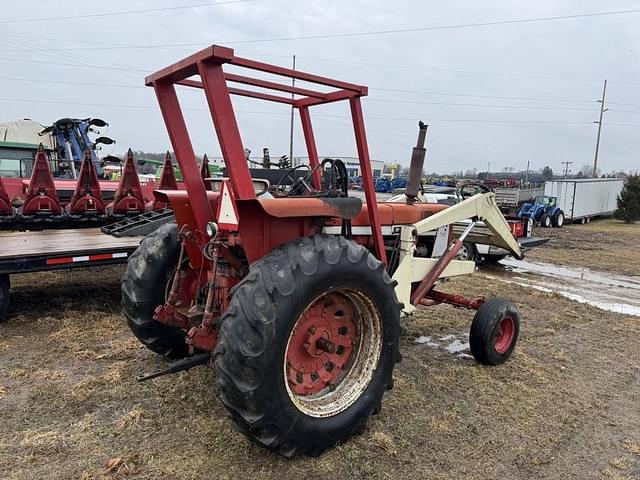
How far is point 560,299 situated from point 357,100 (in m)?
5.57

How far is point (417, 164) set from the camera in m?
4.14

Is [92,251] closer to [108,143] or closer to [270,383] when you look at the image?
[270,383]

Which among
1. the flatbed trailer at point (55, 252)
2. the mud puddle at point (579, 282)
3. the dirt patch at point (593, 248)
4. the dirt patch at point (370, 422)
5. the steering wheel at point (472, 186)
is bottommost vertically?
the dirt patch at point (593, 248)

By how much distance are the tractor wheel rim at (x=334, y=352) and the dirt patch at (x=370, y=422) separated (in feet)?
1.01

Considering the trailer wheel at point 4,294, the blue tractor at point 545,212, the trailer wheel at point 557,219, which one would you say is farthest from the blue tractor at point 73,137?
the trailer wheel at point 557,219

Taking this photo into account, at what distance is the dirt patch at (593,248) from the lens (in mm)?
11561

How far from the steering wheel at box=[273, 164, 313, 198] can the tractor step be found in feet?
10.8

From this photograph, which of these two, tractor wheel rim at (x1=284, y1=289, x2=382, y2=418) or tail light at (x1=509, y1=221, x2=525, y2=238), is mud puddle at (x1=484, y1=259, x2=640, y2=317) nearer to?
tail light at (x1=509, y1=221, x2=525, y2=238)

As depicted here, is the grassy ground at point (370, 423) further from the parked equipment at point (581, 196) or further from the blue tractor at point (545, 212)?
the parked equipment at point (581, 196)

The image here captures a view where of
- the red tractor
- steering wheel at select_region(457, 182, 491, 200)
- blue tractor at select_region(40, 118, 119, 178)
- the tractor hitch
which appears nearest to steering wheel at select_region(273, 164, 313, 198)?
the red tractor

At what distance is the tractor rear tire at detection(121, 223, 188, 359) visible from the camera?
360 cm

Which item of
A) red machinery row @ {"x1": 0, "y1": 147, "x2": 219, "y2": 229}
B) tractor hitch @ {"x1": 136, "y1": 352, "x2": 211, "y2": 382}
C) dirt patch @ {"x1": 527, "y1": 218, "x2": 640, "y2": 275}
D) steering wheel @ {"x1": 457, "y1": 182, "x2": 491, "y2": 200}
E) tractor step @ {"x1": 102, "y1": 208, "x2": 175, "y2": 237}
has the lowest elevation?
dirt patch @ {"x1": 527, "y1": 218, "x2": 640, "y2": 275}

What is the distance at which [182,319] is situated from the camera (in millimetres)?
3279

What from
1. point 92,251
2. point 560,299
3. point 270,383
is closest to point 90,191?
point 92,251
